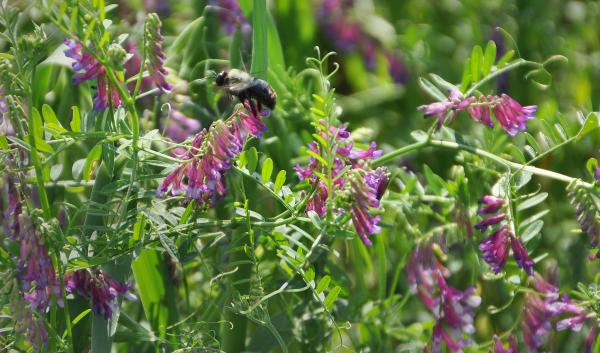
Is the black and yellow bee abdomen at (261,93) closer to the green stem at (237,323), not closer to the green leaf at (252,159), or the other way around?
the green leaf at (252,159)

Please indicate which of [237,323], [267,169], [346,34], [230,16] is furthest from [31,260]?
[346,34]

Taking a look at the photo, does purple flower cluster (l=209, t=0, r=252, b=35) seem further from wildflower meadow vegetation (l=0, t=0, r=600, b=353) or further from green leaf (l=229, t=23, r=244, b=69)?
green leaf (l=229, t=23, r=244, b=69)

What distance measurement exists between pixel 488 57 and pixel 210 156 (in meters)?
0.55

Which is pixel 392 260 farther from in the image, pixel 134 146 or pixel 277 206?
pixel 134 146

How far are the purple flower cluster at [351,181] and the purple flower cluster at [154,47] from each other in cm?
24

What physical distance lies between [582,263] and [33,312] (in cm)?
132

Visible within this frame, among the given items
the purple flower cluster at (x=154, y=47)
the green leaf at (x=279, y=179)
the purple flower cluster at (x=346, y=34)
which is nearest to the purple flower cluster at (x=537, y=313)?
the green leaf at (x=279, y=179)

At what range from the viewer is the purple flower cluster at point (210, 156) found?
1.34 meters

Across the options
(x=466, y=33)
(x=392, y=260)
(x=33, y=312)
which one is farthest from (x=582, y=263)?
(x=33, y=312)

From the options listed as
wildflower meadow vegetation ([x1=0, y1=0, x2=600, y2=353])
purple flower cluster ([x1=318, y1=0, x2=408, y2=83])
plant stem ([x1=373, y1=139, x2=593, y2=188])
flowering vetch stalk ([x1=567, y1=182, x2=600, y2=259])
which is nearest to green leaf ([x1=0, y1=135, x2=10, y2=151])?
wildflower meadow vegetation ([x1=0, y1=0, x2=600, y2=353])

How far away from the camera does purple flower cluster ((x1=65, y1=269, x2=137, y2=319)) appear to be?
1427 millimetres

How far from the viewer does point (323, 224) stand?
4.70 ft

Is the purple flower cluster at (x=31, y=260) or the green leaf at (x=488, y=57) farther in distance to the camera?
the green leaf at (x=488, y=57)

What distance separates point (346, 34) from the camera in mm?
3223
